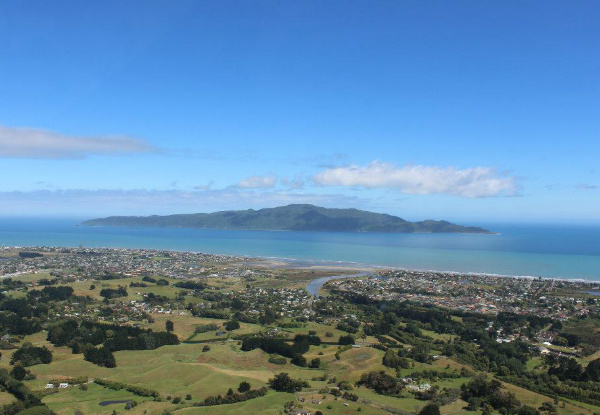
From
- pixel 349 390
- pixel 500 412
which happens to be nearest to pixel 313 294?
pixel 349 390

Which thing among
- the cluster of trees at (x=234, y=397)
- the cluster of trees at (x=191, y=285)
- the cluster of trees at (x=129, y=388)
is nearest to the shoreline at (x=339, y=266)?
the cluster of trees at (x=191, y=285)

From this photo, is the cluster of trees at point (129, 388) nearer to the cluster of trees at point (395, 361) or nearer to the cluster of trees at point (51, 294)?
the cluster of trees at point (395, 361)

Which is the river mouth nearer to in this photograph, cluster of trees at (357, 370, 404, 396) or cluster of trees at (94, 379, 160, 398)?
cluster of trees at (357, 370, 404, 396)

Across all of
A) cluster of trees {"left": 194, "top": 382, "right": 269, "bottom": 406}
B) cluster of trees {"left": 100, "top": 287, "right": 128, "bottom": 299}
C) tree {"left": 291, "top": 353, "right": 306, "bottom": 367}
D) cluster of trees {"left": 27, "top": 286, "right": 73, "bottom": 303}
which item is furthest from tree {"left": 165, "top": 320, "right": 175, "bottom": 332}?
cluster of trees {"left": 27, "top": 286, "right": 73, "bottom": 303}

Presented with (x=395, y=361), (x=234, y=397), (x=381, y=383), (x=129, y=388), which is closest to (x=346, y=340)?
(x=395, y=361)

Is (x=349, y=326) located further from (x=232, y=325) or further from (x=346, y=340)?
(x=232, y=325)

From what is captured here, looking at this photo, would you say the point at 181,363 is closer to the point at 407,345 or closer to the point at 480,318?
the point at 407,345
